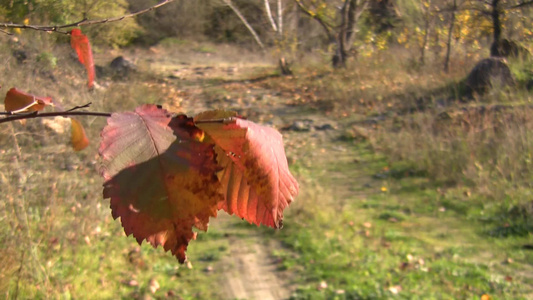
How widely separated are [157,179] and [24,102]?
0.35 m

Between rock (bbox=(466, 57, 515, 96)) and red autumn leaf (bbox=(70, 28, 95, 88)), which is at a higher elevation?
red autumn leaf (bbox=(70, 28, 95, 88))

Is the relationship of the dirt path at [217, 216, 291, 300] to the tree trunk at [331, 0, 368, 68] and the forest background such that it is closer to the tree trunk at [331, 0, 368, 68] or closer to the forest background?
the forest background

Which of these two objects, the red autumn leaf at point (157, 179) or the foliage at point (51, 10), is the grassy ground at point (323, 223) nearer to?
the foliage at point (51, 10)

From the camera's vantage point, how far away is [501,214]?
4.75 metres

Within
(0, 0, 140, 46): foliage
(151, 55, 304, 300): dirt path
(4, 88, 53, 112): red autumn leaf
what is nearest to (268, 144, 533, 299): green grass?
(151, 55, 304, 300): dirt path

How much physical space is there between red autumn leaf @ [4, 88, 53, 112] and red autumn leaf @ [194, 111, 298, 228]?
25 centimetres

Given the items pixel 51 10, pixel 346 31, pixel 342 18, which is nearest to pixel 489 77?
pixel 342 18

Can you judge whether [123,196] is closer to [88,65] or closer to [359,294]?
[88,65]

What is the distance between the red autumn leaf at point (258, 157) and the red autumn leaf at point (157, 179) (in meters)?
0.03

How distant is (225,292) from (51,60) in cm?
353

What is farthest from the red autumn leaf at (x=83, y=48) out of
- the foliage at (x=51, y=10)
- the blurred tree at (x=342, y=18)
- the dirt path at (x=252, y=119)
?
the blurred tree at (x=342, y=18)

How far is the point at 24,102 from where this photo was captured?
0.69m

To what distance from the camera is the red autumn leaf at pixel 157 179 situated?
0.43 meters

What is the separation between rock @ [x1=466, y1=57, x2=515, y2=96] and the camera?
23.3 ft
